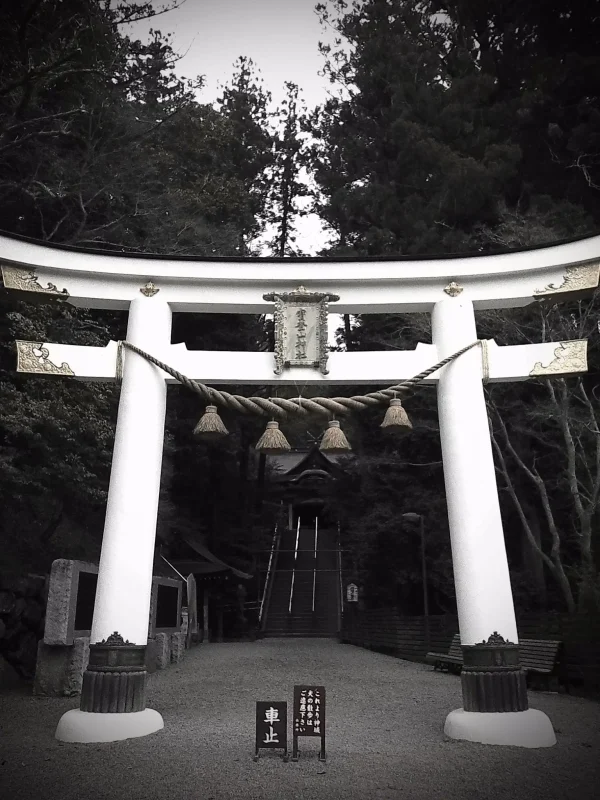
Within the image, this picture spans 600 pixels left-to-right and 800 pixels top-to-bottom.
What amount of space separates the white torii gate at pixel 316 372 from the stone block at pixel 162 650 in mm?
5616

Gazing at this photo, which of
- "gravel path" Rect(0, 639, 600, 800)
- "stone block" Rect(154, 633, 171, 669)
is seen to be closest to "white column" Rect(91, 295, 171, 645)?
"gravel path" Rect(0, 639, 600, 800)

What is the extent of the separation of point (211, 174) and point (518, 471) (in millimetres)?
10779

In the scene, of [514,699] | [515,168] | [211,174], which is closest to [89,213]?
[211,174]

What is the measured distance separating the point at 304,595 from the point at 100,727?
15.9 m

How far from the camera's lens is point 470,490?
5.88 metres

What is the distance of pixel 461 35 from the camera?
1638 cm

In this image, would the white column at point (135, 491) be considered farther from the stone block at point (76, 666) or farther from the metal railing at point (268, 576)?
the metal railing at point (268, 576)

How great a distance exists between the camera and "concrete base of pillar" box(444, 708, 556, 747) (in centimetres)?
512

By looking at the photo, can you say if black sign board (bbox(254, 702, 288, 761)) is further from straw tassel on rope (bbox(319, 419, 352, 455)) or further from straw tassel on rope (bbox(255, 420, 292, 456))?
straw tassel on rope (bbox(319, 419, 352, 455))

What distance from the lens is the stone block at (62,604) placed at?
7980mm

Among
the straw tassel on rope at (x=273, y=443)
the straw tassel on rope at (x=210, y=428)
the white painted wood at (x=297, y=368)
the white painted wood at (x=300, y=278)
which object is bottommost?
the straw tassel on rope at (x=273, y=443)

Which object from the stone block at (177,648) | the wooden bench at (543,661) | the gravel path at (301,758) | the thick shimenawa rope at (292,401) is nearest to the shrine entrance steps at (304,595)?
the stone block at (177,648)

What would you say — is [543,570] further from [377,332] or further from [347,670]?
[377,332]

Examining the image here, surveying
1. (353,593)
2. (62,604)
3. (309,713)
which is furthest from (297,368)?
(353,593)
